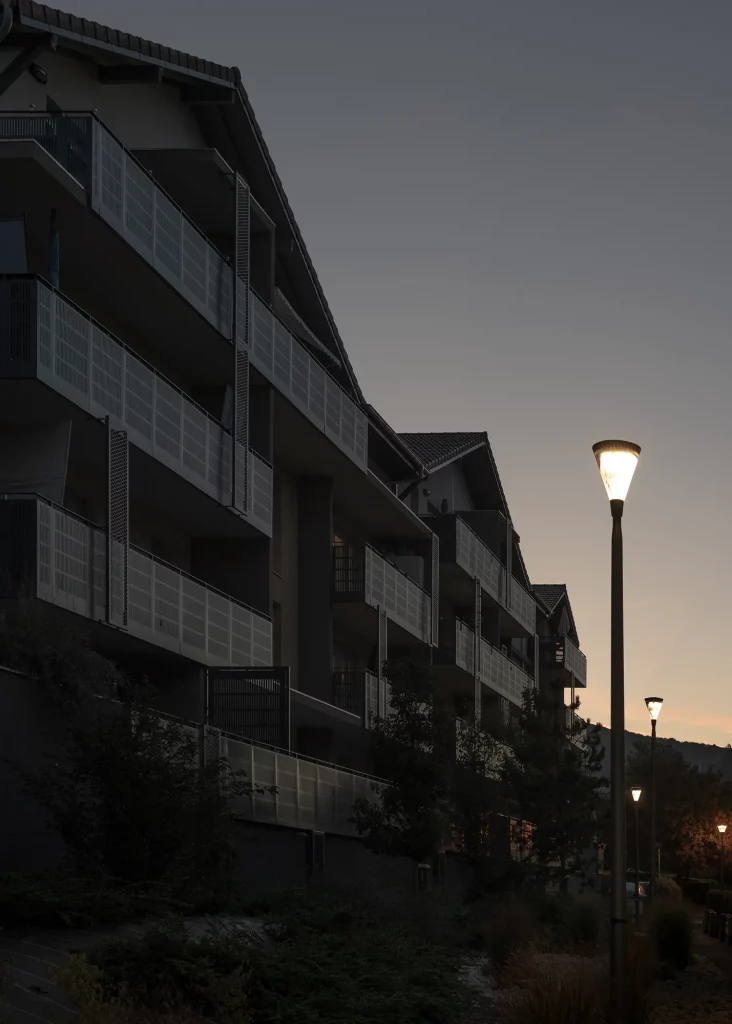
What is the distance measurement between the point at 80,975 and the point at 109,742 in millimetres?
6933

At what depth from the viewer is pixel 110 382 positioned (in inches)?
925

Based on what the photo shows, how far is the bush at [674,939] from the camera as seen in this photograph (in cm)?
3055

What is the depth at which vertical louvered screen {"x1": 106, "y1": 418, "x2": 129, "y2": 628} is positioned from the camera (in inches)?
898

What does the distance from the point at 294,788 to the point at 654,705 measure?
14.1 m

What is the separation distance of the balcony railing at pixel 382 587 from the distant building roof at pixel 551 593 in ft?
101

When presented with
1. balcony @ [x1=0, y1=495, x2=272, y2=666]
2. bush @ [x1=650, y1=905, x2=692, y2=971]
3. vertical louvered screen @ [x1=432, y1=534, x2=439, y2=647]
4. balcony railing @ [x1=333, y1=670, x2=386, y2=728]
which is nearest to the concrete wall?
balcony @ [x1=0, y1=495, x2=272, y2=666]

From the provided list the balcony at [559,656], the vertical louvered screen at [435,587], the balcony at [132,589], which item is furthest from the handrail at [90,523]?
the balcony at [559,656]

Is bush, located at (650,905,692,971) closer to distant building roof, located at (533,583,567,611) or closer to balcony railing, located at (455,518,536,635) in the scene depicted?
balcony railing, located at (455,518,536,635)

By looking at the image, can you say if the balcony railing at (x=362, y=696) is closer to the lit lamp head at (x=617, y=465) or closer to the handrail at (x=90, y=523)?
the handrail at (x=90, y=523)

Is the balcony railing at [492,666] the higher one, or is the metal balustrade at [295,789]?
the balcony railing at [492,666]

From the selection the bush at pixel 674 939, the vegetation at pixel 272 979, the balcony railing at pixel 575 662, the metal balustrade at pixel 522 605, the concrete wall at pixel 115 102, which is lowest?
the bush at pixel 674 939

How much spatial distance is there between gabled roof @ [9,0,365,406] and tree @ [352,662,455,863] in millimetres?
9531

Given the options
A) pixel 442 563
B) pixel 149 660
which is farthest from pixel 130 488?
pixel 442 563

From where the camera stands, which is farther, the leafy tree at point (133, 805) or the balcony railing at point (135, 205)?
the balcony railing at point (135, 205)
